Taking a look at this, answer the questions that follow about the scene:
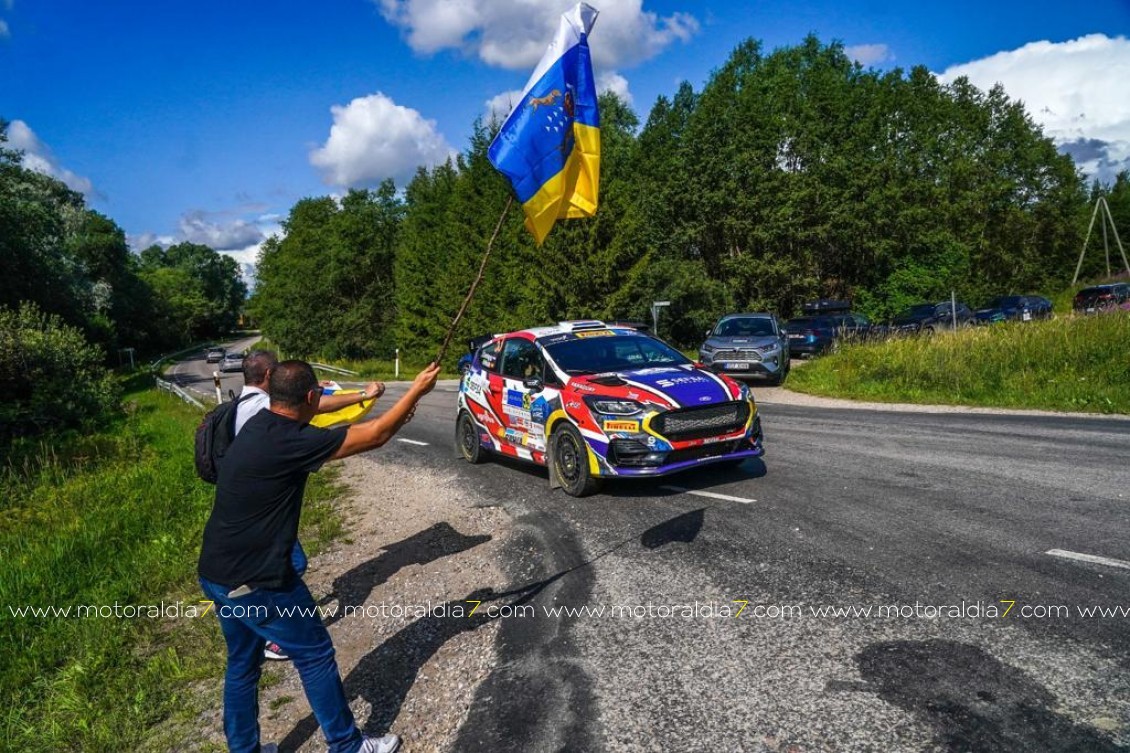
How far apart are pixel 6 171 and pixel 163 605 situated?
38531mm

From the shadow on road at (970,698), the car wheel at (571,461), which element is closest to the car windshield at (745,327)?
the car wheel at (571,461)

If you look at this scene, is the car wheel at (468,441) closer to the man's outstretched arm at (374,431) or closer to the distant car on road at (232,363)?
the man's outstretched arm at (374,431)

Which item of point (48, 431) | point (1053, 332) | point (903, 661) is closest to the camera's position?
point (903, 661)

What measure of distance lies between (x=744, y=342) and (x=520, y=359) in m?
11.3

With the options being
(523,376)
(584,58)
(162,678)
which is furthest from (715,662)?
(523,376)

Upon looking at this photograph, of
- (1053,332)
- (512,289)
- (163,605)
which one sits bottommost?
(163,605)

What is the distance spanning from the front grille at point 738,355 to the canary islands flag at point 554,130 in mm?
13418

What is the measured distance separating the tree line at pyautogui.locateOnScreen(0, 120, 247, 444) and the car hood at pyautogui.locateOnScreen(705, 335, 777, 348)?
1848 cm

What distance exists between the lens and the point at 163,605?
6.04 meters

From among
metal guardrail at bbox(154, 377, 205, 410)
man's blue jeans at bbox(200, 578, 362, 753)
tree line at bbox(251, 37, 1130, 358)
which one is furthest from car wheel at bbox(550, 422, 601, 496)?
tree line at bbox(251, 37, 1130, 358)

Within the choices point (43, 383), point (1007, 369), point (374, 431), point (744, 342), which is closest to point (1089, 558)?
point (374, 431)

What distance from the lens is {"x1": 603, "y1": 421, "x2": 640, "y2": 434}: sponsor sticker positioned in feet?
23.3

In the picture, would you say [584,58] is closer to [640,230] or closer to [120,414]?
[120,414]

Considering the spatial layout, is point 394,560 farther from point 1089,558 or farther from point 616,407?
point 1089,558
